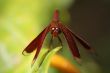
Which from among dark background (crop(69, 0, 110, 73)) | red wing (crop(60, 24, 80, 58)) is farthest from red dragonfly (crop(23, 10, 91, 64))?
dark background (crop(69, 0, 110, 73))

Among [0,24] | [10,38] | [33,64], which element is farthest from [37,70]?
[0,24]

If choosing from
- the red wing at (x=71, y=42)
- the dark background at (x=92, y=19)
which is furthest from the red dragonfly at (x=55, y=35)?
the dark background at (x=92, y=19)

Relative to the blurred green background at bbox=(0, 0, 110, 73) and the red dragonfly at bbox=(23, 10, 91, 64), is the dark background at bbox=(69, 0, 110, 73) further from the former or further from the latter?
the red dragonfly at bbox=(23, 10, 91, 64)

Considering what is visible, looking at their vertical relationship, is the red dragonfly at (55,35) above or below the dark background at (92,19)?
above

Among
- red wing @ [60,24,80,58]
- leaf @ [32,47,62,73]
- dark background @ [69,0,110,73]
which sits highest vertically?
leaf @ [32,47,62,73]

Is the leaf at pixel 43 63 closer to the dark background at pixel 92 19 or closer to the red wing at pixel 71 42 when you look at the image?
the red wing at pixel 71 42

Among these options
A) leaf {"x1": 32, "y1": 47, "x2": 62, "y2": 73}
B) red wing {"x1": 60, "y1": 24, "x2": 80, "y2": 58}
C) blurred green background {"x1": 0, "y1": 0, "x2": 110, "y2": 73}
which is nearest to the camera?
leaf {"x1": 32, "y1": 47, "x2": 62, "y2": 73}

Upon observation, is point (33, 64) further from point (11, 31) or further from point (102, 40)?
point (102, 40)

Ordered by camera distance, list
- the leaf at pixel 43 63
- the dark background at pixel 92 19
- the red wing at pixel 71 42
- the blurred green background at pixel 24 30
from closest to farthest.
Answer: the leaf at pixel 43 63, the red wing at pixel 71 42, the blurred green background at pixel 24 30, the dark background at pixel 92 19

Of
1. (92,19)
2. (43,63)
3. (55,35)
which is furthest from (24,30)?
(92,19)
